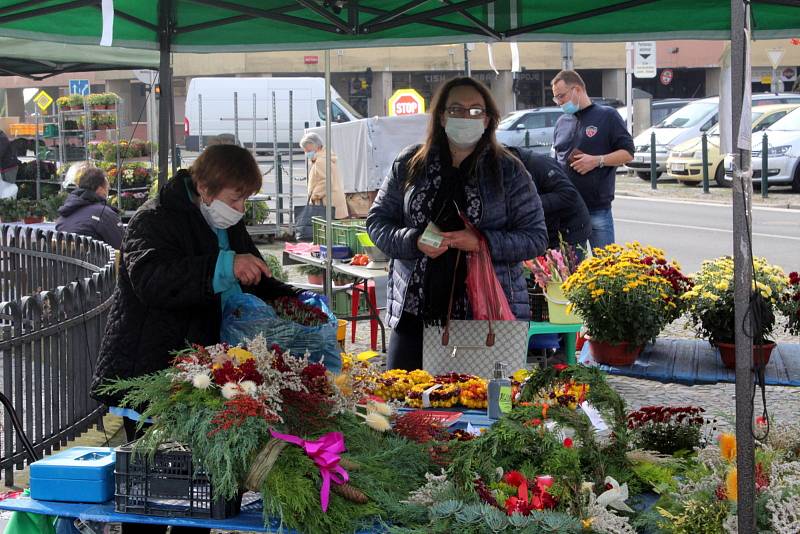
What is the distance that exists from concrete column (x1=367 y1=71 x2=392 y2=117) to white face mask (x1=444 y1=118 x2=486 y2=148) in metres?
41.4

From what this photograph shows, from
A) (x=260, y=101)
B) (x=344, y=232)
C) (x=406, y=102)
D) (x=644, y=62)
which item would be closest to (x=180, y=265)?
(x=344, y=232)

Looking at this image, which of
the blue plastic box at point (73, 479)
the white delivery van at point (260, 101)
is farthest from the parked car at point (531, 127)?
the blue plastic box at point (73, 479)

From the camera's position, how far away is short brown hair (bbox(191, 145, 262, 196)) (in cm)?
387

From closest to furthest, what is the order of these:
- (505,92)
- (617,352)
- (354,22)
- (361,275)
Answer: (354,22)
(617,352)
(361,275)
(505,92)

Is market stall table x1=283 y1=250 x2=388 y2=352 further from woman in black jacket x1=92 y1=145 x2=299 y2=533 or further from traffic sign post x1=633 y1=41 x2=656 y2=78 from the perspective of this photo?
traffic sign post x1=633 y1=41 x2=656 y2=78

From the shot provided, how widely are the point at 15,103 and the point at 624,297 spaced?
54171mm

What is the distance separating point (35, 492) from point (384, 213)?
2222 mm

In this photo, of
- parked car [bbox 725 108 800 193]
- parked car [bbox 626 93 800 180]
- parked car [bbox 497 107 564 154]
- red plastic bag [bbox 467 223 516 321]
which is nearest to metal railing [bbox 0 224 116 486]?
red plastic bag [bbox 467 223 516 321]

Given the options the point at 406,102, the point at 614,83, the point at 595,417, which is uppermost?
the point at 614,83

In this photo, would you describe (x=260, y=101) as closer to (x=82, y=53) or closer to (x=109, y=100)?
(x=109, y=100)

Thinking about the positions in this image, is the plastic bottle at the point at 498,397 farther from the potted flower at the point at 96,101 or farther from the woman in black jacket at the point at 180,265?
the potted flower at the point at 96,101

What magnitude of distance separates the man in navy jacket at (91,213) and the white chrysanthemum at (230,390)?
7580 millimetres

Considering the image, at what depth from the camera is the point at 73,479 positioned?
335cm

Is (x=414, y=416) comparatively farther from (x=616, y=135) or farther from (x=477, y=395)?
(x=616, y=135)
